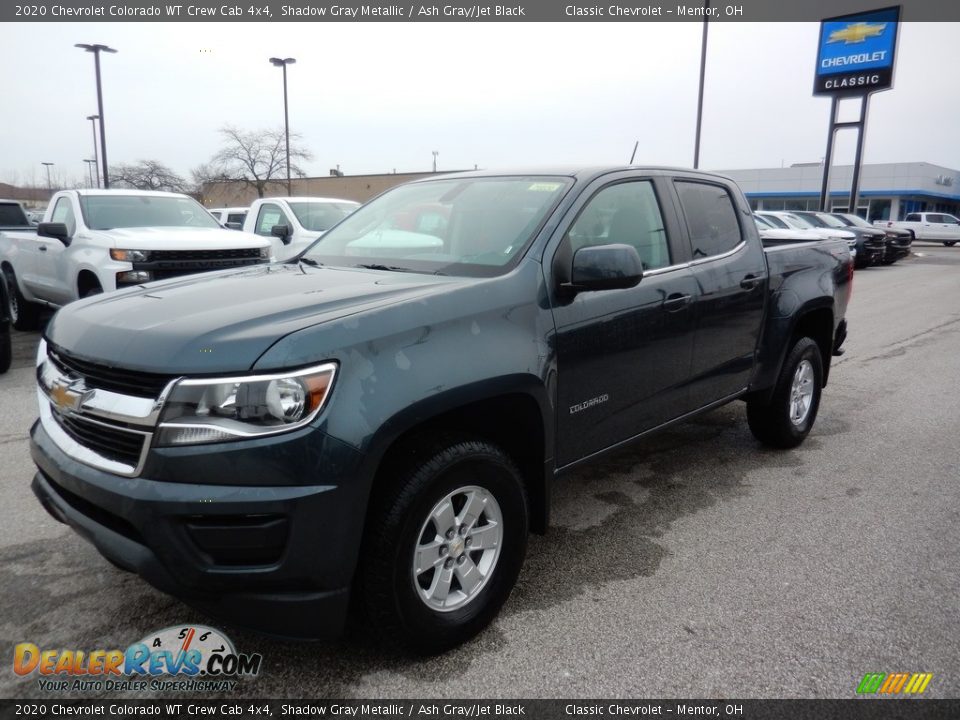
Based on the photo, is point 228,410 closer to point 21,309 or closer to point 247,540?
point 247,540

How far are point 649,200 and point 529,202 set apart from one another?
80 cm

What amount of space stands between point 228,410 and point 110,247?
21.0 feet

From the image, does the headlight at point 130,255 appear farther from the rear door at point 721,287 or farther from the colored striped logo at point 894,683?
the colored striped logo at point 894,683

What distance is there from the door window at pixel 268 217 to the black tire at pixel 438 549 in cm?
1048

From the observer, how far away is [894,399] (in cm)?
639

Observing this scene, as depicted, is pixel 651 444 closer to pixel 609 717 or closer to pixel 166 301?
pixel 609 717

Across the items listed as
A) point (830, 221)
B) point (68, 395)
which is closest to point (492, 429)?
point (68, 395)

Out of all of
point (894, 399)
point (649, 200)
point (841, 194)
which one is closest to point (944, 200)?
point (841, 194)

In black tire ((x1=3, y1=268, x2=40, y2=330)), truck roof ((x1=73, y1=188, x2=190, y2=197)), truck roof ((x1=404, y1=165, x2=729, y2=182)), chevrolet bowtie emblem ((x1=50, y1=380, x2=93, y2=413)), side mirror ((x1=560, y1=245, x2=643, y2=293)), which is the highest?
truck roof ((x1=404, y1=165, x2=729, y2=182))

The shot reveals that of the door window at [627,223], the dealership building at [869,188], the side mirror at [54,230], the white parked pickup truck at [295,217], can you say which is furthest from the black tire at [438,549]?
the dealership building at [869,188]

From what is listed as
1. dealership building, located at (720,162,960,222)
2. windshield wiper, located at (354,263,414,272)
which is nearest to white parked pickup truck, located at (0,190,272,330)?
windshield wiper, located at (354,263,414,272)

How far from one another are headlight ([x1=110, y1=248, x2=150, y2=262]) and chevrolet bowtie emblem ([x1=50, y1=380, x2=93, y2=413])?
5416mm

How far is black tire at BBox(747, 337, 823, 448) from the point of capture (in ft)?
15.6
